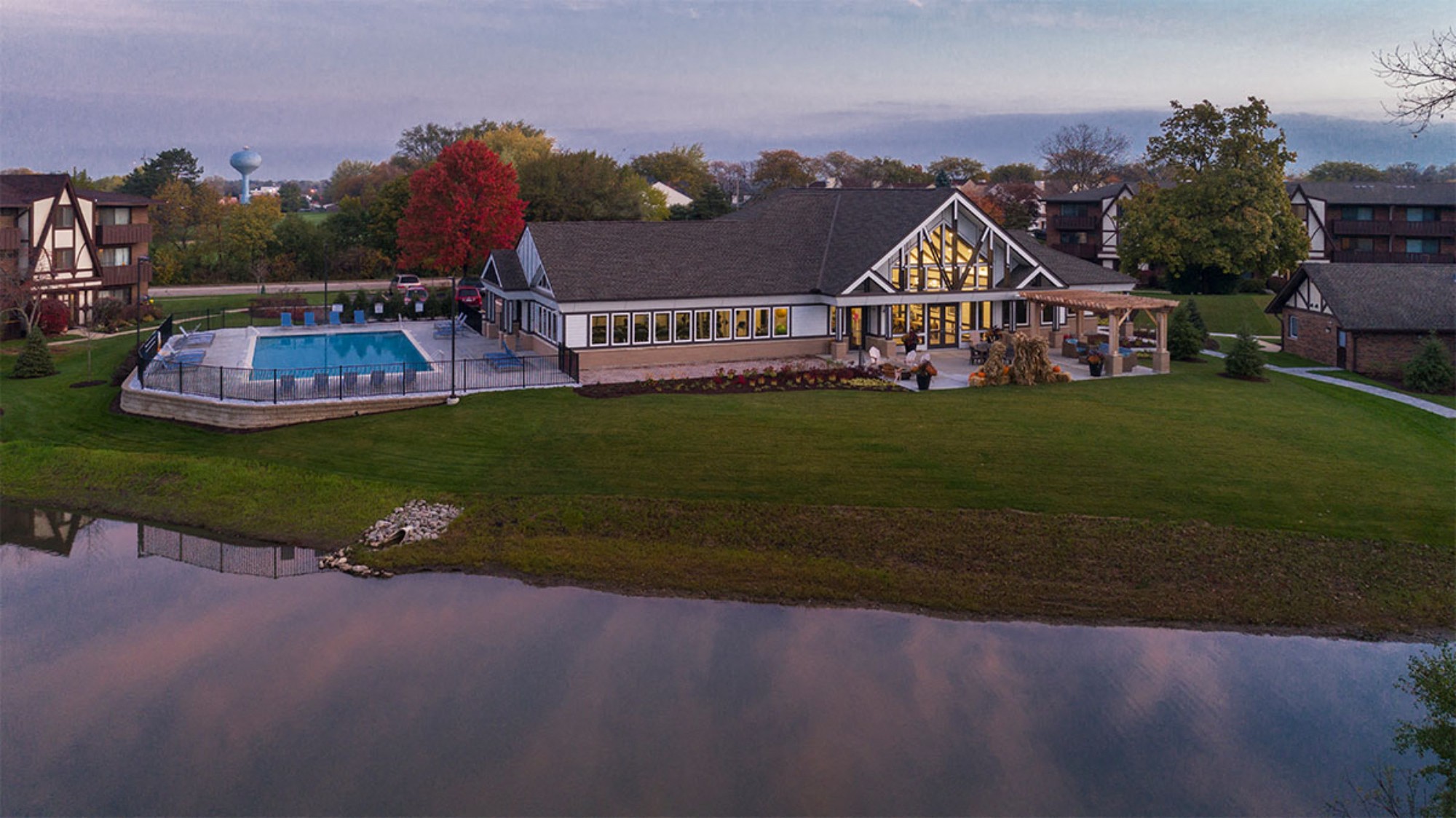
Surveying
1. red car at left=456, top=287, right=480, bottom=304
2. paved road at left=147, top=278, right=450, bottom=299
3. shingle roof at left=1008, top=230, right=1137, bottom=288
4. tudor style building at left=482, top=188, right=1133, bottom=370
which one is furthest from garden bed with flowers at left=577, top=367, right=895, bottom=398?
paved road at left=147, top=278, right=450, bottom=299

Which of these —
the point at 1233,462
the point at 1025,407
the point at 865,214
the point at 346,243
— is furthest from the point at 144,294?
the point at 1233,462

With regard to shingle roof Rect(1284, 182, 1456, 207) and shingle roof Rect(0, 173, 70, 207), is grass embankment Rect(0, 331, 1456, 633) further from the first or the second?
shingle roof Rect(1284, 182, 1456, 207)

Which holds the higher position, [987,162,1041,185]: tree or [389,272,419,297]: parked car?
[987,162,1041,185]: tree

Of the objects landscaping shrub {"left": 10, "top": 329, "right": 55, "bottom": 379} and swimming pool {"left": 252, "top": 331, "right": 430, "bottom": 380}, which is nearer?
landscaping shrub {"left": 10, "top": 329, "right": 55, "bottom": 379}

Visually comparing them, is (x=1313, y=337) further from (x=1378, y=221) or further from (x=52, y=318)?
(x=52, y=318)

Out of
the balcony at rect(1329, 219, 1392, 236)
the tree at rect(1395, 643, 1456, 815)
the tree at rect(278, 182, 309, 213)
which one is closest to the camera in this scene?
the tree at rect(1395, 643, 1456, 815)

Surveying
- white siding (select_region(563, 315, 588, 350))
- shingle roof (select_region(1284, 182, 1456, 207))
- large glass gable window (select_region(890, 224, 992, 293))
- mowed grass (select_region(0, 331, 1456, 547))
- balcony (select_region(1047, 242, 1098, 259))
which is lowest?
mowed grass (select_region(0, 331, 1456, 547))

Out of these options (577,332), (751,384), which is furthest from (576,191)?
(751,384)

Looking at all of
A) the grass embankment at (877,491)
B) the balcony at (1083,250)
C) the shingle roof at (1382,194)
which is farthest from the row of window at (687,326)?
the shingle roof at (1382,194)
